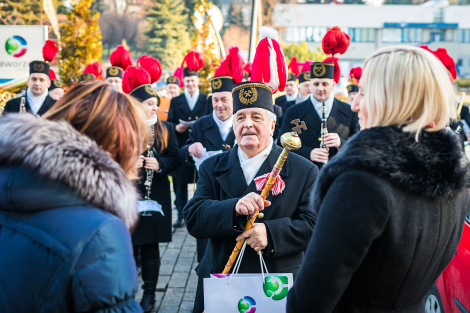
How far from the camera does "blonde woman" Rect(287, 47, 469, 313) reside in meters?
1.51

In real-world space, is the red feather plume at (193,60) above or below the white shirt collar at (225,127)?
above

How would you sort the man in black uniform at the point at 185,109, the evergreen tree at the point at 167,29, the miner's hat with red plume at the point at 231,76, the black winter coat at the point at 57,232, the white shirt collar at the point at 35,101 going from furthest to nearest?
1. the evergreen tree at the point at 167,29
2. the man in black uniform at the point at 185,109
3. the white shirt collar at the point at 35,101
4. the miner's hat with red plume at the point at 231,76
5. the black winter coat at the point at 57,232

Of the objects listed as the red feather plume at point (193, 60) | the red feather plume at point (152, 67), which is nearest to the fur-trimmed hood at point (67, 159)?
the red feather plume at point (152, 67)

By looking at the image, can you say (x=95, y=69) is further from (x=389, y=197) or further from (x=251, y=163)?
(x=389, y=197)

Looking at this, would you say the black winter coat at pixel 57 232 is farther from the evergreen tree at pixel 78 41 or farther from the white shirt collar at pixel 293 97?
the white shirt collar at pixel 293 97

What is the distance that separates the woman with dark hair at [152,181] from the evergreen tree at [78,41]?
152 inches

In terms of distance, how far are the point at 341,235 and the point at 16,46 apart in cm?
1218

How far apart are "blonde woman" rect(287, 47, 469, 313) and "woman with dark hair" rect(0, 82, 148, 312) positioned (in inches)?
26.1

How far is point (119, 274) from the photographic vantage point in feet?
4.55

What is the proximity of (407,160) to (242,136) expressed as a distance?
1.50 meters

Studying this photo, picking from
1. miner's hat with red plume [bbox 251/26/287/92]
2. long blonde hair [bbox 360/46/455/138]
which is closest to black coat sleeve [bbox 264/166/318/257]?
miner's hat with red plume [bbox 251/26/287/92]

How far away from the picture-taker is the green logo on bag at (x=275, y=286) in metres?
2.26

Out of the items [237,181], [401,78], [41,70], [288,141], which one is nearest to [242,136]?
[237,181]

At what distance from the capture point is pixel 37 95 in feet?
23.1
